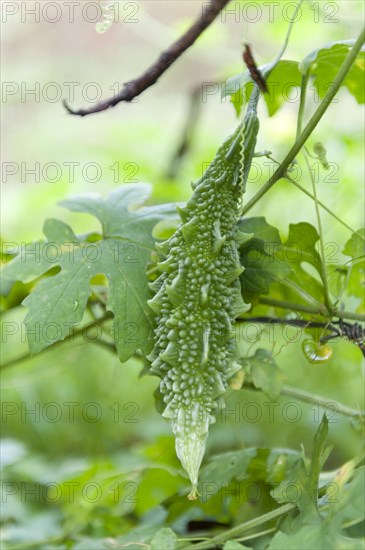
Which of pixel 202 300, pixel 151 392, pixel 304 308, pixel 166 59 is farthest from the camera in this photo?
pixel 151 392

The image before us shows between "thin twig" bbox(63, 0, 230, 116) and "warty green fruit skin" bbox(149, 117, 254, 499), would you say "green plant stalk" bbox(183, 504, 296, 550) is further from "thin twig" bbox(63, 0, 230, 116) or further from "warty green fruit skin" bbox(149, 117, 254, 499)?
"thin twig" bbox(63, 0, 230, 116)

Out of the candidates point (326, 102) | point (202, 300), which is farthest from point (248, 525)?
point (326, 102)

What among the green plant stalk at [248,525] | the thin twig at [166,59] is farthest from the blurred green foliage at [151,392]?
the thin twig at [166,59]

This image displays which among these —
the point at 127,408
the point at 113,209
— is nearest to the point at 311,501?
the point at 113,209

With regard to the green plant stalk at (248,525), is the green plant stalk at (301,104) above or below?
above

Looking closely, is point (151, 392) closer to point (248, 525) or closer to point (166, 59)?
point (248, 525)

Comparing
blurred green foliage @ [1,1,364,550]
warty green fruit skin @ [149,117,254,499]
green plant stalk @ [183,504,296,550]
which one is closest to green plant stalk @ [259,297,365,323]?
blurred green foliage @ [1,1,364,550]

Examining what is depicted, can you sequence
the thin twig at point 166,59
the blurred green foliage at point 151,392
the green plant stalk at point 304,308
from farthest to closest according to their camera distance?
the blurred green foliage at point 151,392 → the green plant stalk at point 304,308 → the thin twig at point 166,59

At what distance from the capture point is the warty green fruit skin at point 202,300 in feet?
3.47

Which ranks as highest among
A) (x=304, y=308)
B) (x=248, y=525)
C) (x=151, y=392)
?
(x=304, y=308)

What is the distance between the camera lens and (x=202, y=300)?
3.55ft

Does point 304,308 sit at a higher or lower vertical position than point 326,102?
lower

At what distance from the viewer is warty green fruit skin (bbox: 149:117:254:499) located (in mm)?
1057

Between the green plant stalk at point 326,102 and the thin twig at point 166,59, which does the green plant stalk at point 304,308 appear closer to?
the green plant stalk at point 326,102
